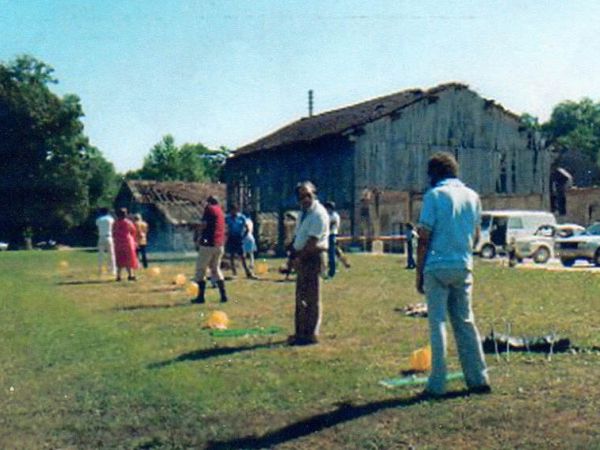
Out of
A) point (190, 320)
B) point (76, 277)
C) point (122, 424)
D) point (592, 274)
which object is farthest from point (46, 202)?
point (122, 424)

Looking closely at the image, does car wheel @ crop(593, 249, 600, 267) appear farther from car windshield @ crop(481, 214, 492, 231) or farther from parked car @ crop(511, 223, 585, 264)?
car windshield @ crop(481, 214, 492, 231)

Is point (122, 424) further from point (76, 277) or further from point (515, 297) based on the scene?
point (76, 277)

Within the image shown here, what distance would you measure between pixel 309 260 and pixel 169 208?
52.1 metres

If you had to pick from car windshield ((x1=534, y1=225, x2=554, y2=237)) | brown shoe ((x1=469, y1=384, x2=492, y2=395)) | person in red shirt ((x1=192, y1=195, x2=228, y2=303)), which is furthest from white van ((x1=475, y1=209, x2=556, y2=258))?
brown shoe ((x1=469, y1=384, x2=492, y2=395))

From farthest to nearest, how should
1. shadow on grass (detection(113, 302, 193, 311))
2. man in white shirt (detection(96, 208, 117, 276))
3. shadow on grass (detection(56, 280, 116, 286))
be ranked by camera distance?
man in white shirt (detection(96, 208, 117, 276)), shadow on grass (detection(56, 280, 116, 286)), shadow on grass (detection(113, 302, 193, 311))

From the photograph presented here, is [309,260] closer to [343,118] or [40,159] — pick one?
[343,118]

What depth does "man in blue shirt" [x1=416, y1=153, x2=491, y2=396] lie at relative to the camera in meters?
6.73

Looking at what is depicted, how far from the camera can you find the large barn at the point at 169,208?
59.0 m

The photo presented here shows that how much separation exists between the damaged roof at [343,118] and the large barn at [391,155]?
0.31 feet

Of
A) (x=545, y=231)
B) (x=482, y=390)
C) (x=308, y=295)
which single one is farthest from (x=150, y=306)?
(x=545, y=231)

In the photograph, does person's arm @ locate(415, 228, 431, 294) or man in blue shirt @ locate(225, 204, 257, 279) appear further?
man in blue shirt @ locate(225, 204, 257, 279)

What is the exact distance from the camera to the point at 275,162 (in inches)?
1762

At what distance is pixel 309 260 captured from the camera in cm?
977

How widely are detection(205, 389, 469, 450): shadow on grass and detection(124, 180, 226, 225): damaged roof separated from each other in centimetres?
5296
